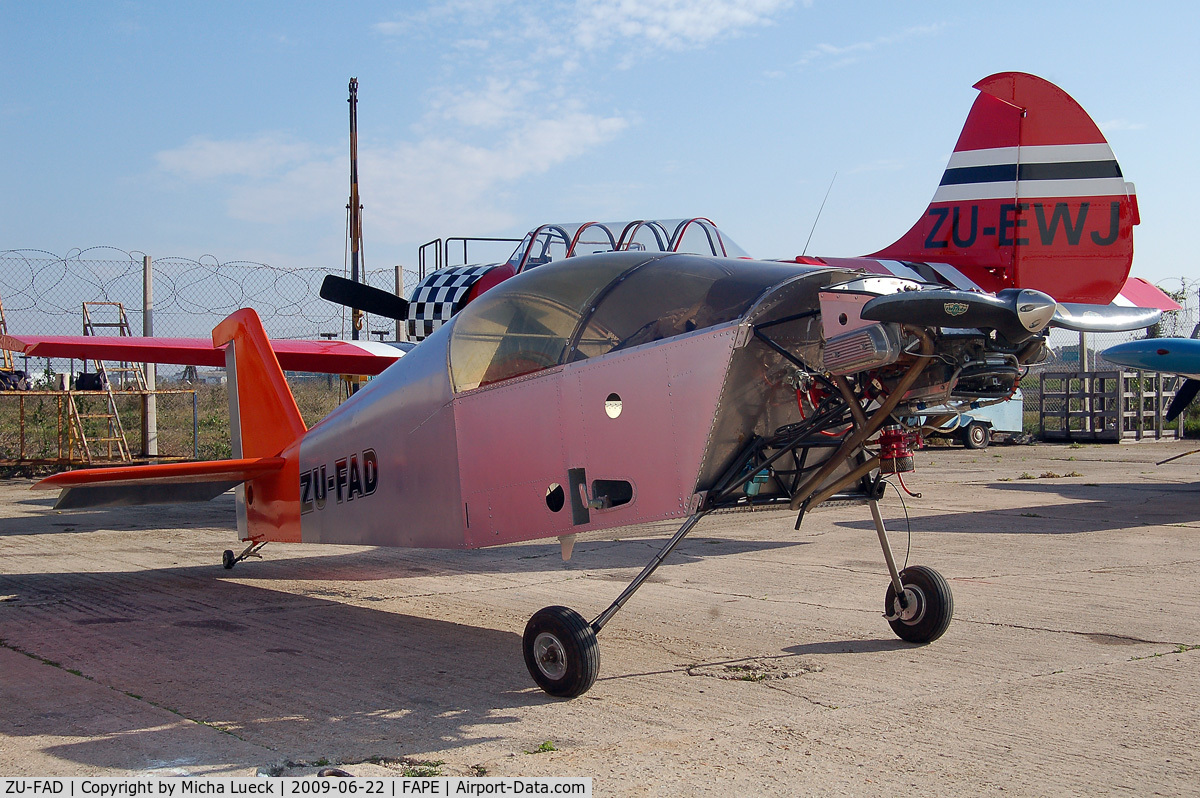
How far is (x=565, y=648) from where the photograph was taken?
451 cm

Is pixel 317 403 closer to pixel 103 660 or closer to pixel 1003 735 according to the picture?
pixel 103 660

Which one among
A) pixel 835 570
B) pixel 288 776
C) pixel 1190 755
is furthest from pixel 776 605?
pixel 288 776

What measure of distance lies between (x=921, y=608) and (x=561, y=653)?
2179mm

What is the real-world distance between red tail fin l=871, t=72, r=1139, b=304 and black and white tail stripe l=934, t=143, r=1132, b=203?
1 centimetres

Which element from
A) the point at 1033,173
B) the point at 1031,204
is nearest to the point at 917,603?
the point at 1031,204

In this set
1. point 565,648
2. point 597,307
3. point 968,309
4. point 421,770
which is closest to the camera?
point 421,770

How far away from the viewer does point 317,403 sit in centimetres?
3128

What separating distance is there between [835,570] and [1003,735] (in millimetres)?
4384

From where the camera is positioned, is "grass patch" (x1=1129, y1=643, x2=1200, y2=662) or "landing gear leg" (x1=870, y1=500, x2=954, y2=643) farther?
"landing gear leg" (x1=870, y1=500, x2=954, y2=643)

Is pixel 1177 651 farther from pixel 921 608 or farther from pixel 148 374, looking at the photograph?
pixel 148 374

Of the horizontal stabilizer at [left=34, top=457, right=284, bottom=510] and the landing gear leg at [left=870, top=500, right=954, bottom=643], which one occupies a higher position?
the horizontal stabilizer at [left=34, top=457, right=284, bottom=510]

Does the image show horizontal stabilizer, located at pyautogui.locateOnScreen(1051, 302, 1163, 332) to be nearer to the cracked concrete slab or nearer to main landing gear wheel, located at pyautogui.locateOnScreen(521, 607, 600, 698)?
the cracked concrete slab

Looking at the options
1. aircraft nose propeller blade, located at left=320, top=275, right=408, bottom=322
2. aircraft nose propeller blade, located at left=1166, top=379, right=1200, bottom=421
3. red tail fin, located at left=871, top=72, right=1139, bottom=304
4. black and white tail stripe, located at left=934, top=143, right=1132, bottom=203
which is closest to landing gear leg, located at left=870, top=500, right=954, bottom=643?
red tail fin, located at left=871, top=72, right=1139, bottom=304

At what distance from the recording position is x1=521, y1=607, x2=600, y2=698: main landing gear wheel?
447 centimetres
